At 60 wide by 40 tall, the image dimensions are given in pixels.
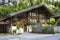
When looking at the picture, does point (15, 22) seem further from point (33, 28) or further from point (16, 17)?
point (33, 28)

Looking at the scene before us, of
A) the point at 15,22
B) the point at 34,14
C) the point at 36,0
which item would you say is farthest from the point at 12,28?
the point at 36,0

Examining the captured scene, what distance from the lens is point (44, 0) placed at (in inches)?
2534

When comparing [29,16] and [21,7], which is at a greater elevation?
[21,7]

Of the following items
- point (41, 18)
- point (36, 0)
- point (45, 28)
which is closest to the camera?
point (45, 28)

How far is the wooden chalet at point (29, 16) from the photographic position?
4001 centimetres

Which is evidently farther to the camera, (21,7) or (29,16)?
(21,7)

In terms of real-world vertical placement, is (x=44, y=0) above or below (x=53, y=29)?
above

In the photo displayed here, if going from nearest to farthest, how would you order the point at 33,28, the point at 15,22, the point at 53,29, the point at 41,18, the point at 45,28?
the point at 53,29 < the point at 45,28 < the point at 33,28 < the point at 15,22 < the point at 41,18

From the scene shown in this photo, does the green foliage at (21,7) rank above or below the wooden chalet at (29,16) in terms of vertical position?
above

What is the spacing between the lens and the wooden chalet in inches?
1575

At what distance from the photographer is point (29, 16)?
41.9m

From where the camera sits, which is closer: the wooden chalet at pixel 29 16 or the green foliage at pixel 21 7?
the wooden chalet at pixel 29 16

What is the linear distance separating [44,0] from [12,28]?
27715 millimetres

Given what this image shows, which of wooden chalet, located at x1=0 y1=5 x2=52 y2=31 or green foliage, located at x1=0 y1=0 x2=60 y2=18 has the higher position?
green foliage, located at x1=0 y1=0 x2=60 y2=18
